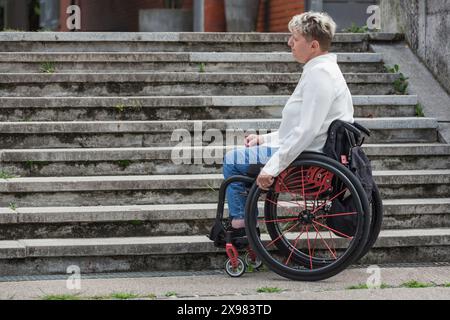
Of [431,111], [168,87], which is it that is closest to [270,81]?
[168,87]

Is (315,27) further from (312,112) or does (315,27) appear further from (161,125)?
(161,125)

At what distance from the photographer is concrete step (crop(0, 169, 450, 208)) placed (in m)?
→ 6.21

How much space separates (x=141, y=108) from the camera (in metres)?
7.23

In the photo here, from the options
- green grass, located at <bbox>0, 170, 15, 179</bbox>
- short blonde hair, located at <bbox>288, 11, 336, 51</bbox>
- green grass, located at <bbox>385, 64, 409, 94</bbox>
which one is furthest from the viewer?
green grass, located at <bbox>385, 64, 409, 94</bbox>

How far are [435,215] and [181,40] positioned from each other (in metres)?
3.06

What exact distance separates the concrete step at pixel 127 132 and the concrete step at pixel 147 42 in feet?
4.77

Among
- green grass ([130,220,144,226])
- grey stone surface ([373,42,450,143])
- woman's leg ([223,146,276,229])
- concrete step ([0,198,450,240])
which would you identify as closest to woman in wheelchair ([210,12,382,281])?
woman's leg ([223,146,276,229])

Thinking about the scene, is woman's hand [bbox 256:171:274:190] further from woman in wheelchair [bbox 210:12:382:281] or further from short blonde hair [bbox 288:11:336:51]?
short blonde hair [bbox 288:11:336:51]

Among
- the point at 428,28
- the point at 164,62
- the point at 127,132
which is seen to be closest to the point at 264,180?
the point at 127,132

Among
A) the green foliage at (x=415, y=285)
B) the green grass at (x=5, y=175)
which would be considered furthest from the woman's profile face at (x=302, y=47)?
the green grass at (x=5, y=175)

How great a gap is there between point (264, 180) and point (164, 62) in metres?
3.03

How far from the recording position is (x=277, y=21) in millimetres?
13133
